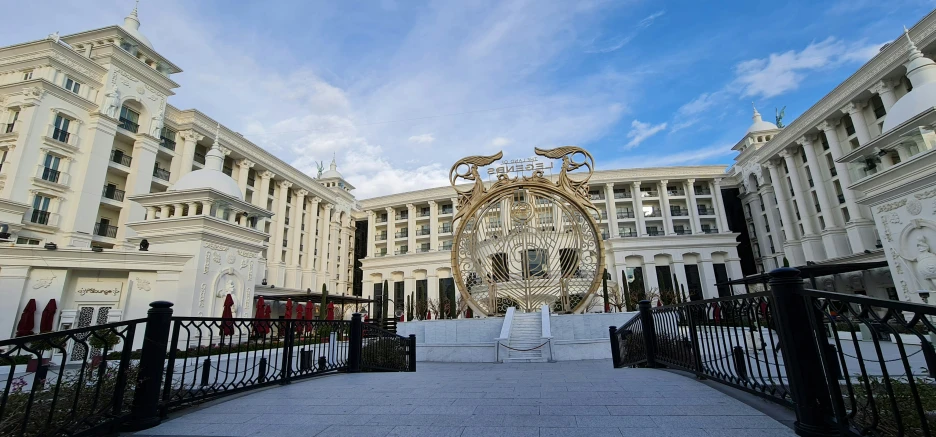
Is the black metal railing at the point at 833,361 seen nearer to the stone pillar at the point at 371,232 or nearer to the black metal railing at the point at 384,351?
the black metal railing at the point at 384,351

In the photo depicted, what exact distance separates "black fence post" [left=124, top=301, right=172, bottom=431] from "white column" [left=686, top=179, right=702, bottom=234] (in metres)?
44.3

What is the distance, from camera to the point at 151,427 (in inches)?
159

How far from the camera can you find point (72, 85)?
2255 cm

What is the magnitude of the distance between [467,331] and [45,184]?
74.0 feet

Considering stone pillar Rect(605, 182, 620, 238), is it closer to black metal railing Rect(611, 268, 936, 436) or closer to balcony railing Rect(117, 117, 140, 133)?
black metal railing Rect(611, 268, 936, 436)

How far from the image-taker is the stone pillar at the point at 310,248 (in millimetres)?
38844

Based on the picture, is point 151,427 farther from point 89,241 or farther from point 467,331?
point 89,241

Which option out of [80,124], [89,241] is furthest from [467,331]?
[80,124]

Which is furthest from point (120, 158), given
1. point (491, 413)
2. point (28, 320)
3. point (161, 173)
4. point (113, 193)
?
point (491, 413)

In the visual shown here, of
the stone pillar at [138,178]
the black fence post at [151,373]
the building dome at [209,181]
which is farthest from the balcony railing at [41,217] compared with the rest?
the black fence post at [151,373]

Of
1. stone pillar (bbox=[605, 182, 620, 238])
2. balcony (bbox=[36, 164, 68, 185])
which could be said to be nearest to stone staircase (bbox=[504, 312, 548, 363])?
balcony (bbox=[36, 164, 68, 185])

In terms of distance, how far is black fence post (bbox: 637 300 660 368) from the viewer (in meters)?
7.37

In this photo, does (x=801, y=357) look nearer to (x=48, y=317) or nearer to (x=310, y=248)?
(x=48, y=317)

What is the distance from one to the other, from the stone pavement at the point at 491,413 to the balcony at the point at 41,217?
23419 millimetres
